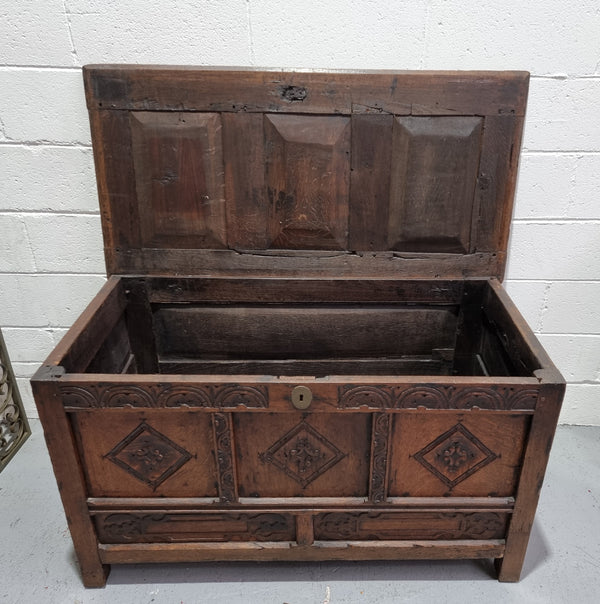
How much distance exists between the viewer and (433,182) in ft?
4.99

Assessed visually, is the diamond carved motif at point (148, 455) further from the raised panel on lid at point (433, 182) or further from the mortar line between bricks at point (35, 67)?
the mortar line between bricks at point (35, 67)

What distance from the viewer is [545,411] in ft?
3.82

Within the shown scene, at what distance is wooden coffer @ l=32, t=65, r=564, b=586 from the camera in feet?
3.90

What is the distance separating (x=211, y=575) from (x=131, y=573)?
224 mm

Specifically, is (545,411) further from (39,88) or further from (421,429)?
(39,88)

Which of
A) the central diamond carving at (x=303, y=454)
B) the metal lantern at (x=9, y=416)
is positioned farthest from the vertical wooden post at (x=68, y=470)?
the metal lantern at (x=9, y=416)

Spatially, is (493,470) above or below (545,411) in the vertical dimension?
below

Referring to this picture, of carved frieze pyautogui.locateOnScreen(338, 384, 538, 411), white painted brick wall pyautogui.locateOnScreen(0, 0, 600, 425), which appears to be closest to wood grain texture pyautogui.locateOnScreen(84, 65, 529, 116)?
white painted brick wall pyautogui.locateOnScreen(0, 0, 600, 425)

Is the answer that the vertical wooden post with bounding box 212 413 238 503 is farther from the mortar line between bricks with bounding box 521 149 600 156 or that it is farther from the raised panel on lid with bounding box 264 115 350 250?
the mortar line between bricks with bounding box 521 149 600 156

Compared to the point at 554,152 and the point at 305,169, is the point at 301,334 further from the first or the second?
the point at 554,152

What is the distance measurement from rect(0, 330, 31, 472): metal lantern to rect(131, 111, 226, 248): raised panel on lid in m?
0.74

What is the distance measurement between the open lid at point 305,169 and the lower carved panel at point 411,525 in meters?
0.70

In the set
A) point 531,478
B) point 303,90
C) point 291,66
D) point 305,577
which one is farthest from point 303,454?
point 291,66

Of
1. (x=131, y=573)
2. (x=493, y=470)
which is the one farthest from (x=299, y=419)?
(x=131, y=573)
